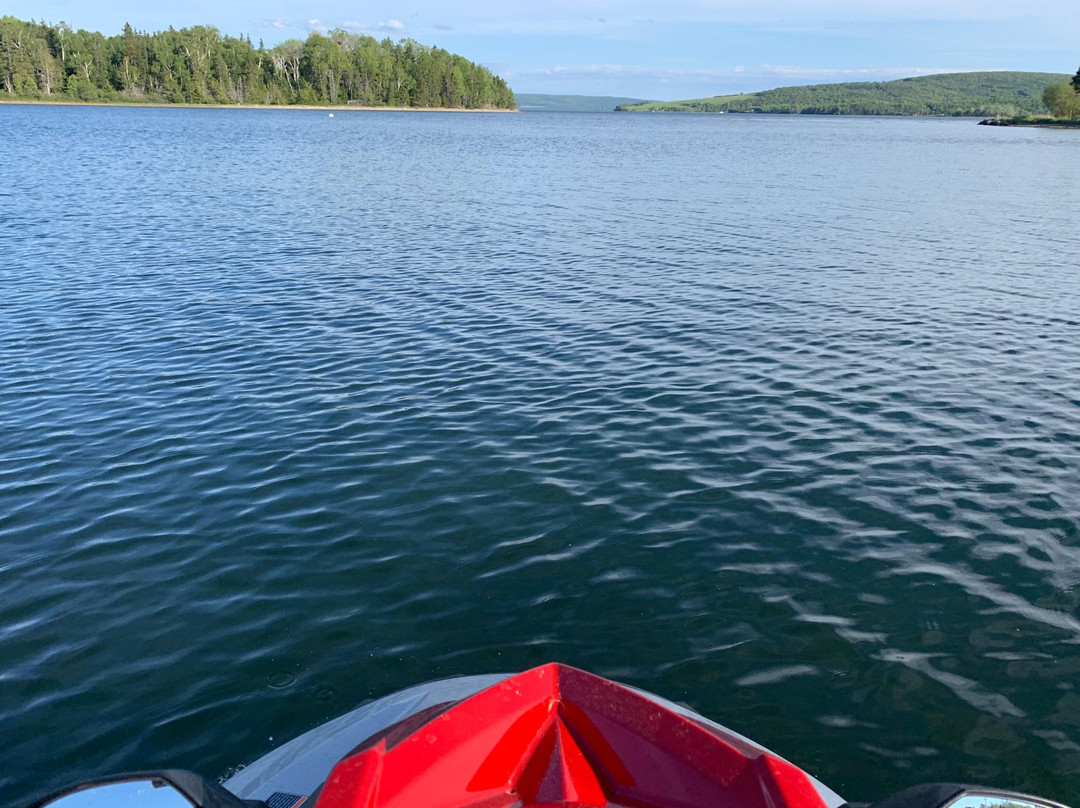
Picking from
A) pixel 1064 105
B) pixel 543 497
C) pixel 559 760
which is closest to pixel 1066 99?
pixel 1064 105

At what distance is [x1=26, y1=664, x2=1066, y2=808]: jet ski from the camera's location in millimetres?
4473

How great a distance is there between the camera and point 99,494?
452 inches

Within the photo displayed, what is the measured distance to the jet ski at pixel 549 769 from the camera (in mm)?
4473

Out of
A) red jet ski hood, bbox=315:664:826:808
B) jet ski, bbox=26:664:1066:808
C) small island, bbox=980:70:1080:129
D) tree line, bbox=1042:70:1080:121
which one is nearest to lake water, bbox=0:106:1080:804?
jet ski, bbox=26:664:1066:808

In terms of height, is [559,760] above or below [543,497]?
above

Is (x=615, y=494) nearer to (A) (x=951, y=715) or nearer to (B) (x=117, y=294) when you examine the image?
(A) (x=951, y=715)

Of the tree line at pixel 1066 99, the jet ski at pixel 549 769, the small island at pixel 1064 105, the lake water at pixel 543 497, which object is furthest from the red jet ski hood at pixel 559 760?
the tree line at pixel 1066 99

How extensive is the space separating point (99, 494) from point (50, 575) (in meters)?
2.12

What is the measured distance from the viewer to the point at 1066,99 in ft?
577

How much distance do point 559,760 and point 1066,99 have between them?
8645 inches

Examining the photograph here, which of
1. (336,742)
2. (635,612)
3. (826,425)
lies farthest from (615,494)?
(336,742)

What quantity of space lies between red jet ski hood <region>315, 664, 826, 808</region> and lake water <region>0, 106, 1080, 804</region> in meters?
2.70

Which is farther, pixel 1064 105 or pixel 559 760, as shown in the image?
pixel 1064 105

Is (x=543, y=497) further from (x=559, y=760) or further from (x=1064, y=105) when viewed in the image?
(x=1064, y=105)
